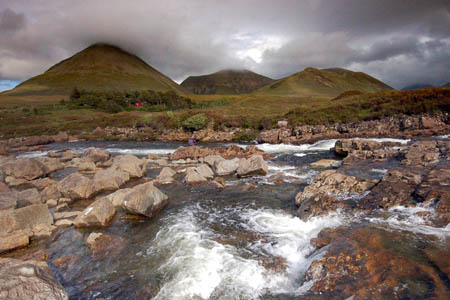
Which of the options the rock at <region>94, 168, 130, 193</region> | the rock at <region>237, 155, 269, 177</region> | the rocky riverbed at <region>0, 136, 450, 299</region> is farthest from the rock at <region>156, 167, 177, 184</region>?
the rock at <region>237, 155, 269, 177</region>

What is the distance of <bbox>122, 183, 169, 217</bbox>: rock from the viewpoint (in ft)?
35.8

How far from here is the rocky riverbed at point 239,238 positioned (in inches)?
221

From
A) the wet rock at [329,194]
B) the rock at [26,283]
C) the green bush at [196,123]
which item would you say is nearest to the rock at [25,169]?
the rock at [26,283]

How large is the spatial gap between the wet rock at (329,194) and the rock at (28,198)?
1290 cm

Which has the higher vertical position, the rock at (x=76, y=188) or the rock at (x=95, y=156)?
the rock at (x=95, y=156)

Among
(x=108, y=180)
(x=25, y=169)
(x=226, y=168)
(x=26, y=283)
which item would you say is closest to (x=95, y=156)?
(x=25, y=169)

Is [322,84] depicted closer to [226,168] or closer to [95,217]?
[226,168]

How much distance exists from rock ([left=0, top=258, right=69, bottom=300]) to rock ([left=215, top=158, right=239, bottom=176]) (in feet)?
41.5

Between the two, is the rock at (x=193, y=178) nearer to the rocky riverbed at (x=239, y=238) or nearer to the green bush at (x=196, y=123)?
the rocky riverbed at (x=239, y=238)

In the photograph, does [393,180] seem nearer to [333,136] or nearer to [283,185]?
[283,185]

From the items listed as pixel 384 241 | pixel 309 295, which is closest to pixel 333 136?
pixel 384 241

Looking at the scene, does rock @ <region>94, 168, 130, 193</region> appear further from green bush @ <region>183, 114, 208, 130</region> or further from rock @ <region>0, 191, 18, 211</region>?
green bush @ <region>183, 114, 208, 130</region>

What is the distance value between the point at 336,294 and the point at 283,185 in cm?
929

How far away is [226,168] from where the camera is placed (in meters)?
17.9
